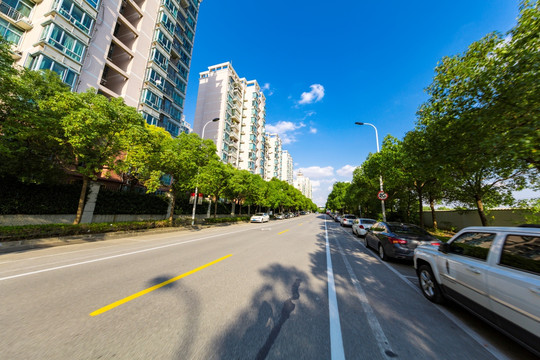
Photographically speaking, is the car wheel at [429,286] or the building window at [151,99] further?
the building window at [151,99]

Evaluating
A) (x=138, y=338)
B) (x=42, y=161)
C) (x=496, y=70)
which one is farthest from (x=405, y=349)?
(x=42, y=161)

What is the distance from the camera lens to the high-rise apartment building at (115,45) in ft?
58.1

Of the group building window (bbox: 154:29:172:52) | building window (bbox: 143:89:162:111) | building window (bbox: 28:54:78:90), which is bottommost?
building window (bbox: 28:54:78:90)

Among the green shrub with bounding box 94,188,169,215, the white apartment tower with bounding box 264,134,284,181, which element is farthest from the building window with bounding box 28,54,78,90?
the white apartment tower with bounding box 264,134,284,181

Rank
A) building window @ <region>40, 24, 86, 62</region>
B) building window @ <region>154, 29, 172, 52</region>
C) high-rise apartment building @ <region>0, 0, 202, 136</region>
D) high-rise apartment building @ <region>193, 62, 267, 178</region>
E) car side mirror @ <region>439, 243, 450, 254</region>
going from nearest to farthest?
car side mirror @ <region>439, 243, 450, 254</region> → building window @ <region>40, 24, 86, 62</region> → high-rise apartment building @ <region>0, 0, 202, 136</region> → building window @ <region>154, 29, 172, 52</region> → high-rise apartment building @ <region>193, 62, 267, 178</region>

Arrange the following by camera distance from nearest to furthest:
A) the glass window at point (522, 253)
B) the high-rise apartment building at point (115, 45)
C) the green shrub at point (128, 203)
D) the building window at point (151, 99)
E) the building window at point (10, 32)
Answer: the glass window at point (522, 253) → the green shrub at point (128, 203) → the building window at point (10, 32) → the high-rise apartment building at point (115, 45) → the building window at point (151, 99)

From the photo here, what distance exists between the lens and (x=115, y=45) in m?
24.9

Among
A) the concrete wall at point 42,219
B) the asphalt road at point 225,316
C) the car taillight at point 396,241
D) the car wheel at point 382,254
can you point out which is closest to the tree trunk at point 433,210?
the car wheel at point 382,254

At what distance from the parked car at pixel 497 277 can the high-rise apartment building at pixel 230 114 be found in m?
44.9

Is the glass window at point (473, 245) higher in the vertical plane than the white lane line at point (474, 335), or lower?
higher

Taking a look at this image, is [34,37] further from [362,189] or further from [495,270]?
[362,189]

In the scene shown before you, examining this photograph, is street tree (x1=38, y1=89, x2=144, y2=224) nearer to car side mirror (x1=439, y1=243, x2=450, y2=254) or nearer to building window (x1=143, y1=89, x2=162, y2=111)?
car side mirror (x1=439, y1=243, x2=450, y2=254)

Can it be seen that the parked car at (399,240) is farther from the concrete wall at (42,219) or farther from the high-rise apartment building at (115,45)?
the high-rise apartment building at (115,45)

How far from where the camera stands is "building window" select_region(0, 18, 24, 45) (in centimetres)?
1703
